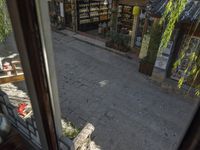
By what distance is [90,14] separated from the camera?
13.1 meters

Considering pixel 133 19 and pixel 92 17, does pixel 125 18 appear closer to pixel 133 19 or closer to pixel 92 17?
pixel 133 19

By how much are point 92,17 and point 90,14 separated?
308 millimetres

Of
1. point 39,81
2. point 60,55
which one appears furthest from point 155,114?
point 60,55

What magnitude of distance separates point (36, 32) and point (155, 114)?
5149 mm

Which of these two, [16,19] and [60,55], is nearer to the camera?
[16,19]

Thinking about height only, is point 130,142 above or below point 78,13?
below

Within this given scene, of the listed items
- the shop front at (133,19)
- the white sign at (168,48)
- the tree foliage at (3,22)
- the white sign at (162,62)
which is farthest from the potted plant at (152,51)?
the tree foliage at (3,22)

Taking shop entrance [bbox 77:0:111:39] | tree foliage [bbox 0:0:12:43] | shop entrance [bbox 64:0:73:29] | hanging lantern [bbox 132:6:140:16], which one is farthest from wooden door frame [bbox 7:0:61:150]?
shop entrance [bbox 64:0:73:29]

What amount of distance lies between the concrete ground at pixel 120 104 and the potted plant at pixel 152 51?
0.35 m

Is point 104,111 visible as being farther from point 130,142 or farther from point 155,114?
point 155,114

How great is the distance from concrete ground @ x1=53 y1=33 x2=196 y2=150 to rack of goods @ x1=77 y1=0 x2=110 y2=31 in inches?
197

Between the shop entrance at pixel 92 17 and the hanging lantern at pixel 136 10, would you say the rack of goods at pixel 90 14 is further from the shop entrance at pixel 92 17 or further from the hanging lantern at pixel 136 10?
the hanging lantern at pixel 136 10

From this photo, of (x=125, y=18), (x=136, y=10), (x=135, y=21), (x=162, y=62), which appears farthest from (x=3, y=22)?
(x=125, y=18)

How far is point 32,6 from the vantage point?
122 cm
